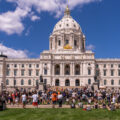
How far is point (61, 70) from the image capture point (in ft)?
311

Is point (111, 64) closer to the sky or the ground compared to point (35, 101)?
closer to the sky

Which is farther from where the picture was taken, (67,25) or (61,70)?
(67,25)

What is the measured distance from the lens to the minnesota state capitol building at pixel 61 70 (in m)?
94.1

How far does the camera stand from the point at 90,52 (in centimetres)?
9600

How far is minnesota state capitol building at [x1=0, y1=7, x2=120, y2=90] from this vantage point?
94.1 m

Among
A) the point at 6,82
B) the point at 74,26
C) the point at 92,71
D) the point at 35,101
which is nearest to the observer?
the point at 35,101

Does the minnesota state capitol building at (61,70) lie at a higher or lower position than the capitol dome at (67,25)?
lower

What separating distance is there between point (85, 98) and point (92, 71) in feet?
190

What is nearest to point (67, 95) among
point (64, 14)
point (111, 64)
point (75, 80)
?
point (75, 80)

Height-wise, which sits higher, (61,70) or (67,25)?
(67,25)

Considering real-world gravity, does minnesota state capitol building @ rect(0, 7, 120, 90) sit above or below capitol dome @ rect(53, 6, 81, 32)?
below

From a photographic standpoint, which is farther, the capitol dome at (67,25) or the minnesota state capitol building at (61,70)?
the capitol dome at (67,25)

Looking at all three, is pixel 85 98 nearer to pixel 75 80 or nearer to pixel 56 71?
pixel 75 80

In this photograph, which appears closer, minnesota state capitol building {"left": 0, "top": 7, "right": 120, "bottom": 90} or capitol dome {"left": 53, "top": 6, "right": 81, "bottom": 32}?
minnesota state capitol building {"left": 0, "top": 7, "right": 120, "bottom": 90}
